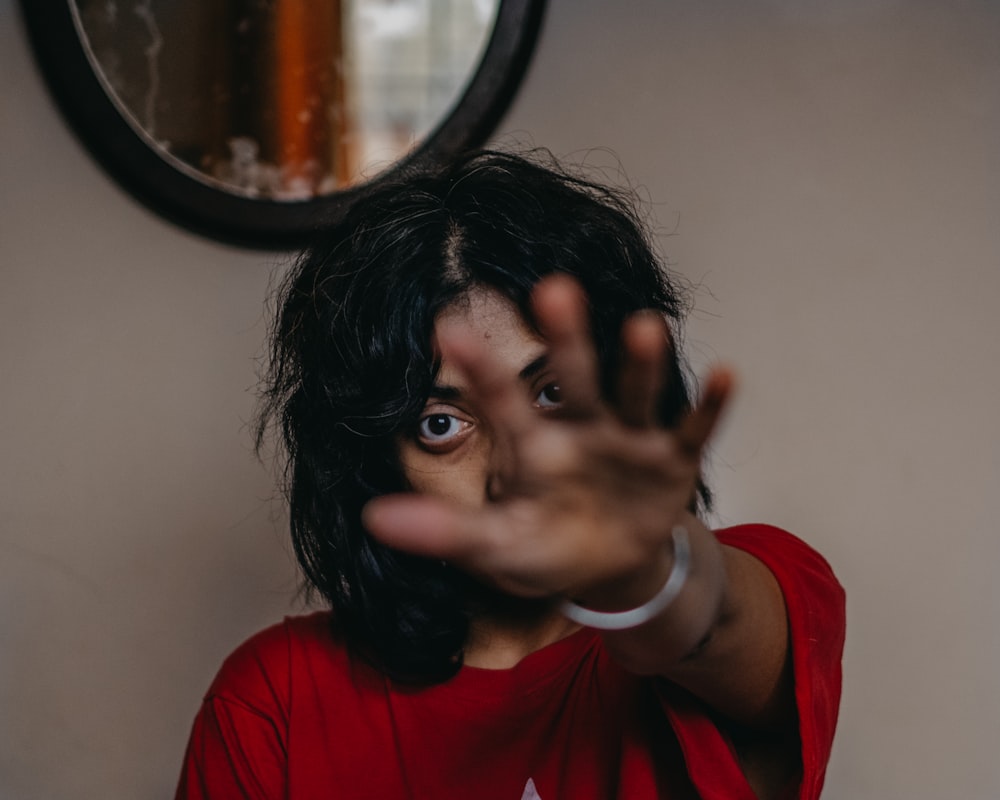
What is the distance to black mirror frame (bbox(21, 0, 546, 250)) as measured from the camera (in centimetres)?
133

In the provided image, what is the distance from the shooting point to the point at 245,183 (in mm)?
1364

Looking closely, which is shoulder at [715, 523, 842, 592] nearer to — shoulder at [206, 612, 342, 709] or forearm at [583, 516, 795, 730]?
forearm at [583, 516, 795, 730]

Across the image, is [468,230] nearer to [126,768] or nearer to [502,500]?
[502,500]

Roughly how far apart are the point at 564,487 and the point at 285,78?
3.41 feet

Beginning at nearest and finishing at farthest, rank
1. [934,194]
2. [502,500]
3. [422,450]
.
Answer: [502,500], [422,450], [934,194]

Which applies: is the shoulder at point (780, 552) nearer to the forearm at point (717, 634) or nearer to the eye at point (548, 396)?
the forearm at point (717, 634)

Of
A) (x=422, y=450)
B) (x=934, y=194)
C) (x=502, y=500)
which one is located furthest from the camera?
(x=934, y=194)

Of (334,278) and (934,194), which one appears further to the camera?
(934,194)

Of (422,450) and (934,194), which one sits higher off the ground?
(934,194)

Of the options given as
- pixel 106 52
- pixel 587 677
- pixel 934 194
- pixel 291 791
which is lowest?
pixel 291 791

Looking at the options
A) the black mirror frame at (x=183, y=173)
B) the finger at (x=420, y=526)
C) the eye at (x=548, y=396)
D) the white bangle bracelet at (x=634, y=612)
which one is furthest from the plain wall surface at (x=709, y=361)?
the finger at (x=420, y=526)

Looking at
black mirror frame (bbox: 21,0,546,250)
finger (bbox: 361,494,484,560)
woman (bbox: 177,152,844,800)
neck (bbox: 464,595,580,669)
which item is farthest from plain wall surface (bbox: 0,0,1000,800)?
finger (bbox: 361,494,484,560)

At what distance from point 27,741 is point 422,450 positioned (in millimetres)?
913

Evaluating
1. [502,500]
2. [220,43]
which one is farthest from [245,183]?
[502,500]
